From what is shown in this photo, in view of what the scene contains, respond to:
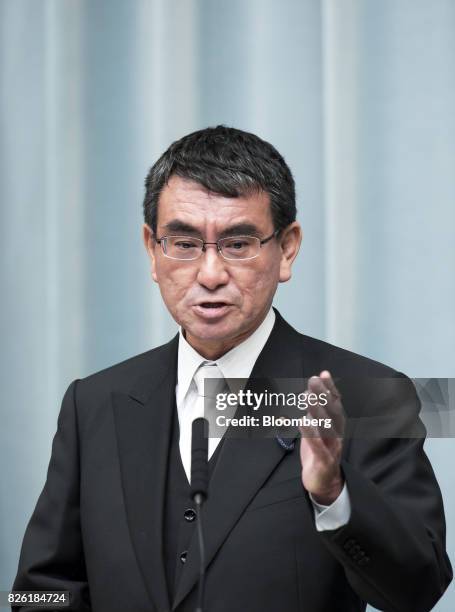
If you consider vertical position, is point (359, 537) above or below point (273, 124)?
below

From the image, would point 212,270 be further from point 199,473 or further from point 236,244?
point 199,473

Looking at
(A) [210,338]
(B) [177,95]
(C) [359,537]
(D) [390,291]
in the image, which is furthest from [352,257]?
(C) [359,537]

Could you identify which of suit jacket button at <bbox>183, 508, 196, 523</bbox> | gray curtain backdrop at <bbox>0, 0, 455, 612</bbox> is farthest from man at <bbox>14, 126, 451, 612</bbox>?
gray curtain backdrop at <bbox>0, 0, 455, 612</bbox>

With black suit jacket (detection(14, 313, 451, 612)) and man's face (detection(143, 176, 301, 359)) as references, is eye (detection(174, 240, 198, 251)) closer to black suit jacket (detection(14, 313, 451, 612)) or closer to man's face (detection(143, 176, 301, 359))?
man's face (detection(143, 176, 301, 359))

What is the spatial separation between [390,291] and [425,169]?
0.33 meters

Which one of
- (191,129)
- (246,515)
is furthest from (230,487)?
(191,129)

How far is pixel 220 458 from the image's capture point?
5.96ft

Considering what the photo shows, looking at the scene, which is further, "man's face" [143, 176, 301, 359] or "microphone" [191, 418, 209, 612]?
"man's face" [143, 176, 301, 359]

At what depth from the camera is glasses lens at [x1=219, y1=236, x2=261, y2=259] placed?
6.15 ft

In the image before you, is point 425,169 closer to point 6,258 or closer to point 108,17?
point 108,17

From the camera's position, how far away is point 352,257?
2.65m

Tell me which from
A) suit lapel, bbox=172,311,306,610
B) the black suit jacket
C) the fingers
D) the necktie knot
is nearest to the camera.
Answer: the fingers

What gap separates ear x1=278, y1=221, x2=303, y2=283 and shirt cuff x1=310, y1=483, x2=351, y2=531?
0.59 m

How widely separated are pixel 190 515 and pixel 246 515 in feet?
0.33
